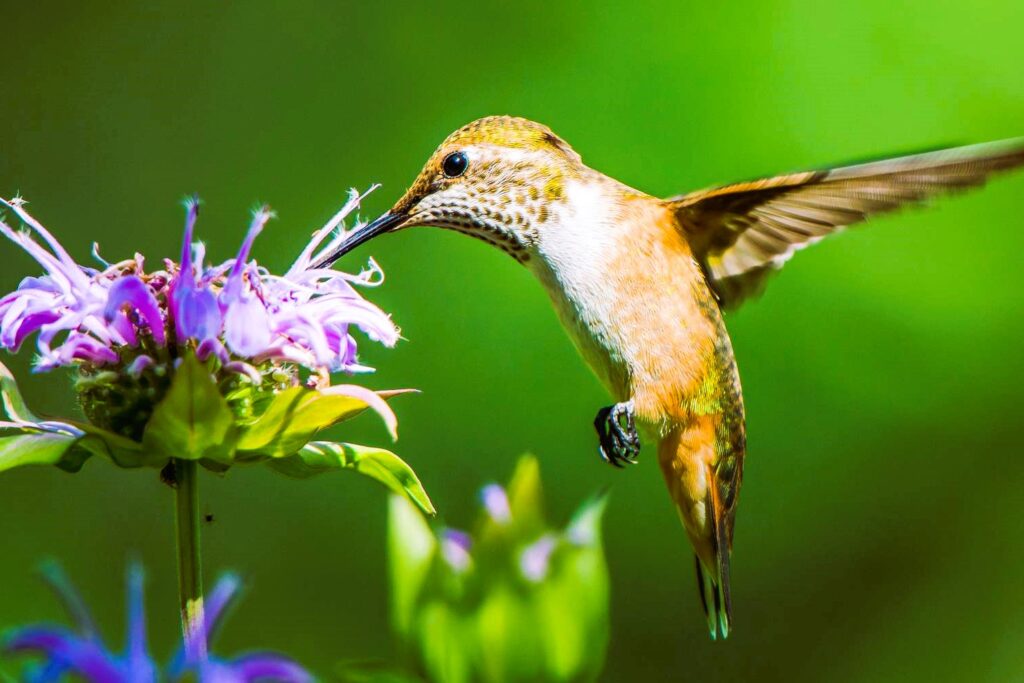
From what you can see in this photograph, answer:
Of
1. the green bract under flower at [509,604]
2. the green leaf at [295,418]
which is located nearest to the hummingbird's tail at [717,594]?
the green leaf at [295,418]

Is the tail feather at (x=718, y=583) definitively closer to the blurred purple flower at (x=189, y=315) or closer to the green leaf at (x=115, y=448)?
the blurred purple flower at (x=189, y=315)

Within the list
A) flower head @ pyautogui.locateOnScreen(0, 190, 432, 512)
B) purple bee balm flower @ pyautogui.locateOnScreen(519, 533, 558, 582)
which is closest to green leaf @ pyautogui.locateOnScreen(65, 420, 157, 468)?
flower head @ pyautogui.locateOnScreen(0, 190, 432, 512)

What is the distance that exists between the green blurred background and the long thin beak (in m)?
1.18

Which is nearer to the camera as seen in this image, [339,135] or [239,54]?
[339,135]

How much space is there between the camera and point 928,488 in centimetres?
310

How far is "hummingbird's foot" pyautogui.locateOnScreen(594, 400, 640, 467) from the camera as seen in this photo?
1803 millimetres

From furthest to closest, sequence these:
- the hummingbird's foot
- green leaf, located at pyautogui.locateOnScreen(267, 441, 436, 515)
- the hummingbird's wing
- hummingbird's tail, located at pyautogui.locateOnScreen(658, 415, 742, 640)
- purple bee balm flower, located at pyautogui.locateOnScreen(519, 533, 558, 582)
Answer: hummingbird's tail, located at pyautogui.locateOnScreen(658, 415, 742, 640), the hummingbird's foot, the hummingbird's wing, green leaf, located at pyautogui.locateOnScreen(267, 441, 436, 515), purple bee balm flower, located at pyautogui.locateOnScreen(519, 533, 558, 582)

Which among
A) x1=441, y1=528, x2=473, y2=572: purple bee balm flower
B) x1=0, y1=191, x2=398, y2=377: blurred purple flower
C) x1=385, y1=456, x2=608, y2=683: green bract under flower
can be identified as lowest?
x1=385, y1=456, x2=608, y2=683: green bract under flower

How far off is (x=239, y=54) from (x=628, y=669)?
2063 mm

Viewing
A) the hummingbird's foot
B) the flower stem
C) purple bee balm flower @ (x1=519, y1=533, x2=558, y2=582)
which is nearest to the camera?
purple bee balm flower @ (x1=519, y1=533, x2=558, y2=582)

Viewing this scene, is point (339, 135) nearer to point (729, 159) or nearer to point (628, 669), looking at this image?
point (729, 159)

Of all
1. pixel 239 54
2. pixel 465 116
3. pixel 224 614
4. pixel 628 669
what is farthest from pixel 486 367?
pixel 224 614

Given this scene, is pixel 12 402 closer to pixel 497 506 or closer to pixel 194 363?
pixel 194 363

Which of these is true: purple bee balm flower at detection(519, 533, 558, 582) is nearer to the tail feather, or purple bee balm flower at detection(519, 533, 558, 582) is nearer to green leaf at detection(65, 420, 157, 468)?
green leaf at detection(65, 420, 157, 468)
